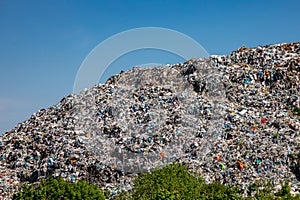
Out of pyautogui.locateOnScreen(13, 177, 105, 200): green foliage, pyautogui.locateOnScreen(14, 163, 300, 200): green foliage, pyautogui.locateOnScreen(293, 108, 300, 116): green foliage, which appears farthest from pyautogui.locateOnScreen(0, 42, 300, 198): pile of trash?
pyautogui.locateOnScreen(13, 177, 105, 200): green foliage

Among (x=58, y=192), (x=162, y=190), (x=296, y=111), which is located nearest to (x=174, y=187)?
(x=162, y=190)

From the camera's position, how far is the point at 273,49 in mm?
14977

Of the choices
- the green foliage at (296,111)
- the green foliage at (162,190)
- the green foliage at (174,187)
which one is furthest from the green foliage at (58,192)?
the green foliage at (296,111)

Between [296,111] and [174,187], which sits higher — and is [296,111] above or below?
above

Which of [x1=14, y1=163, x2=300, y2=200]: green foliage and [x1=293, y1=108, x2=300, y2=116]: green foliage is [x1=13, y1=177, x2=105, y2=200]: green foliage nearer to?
[x1=14, y1=163, x2=300, y2=200]: green foliage

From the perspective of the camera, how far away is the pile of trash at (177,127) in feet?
33.7

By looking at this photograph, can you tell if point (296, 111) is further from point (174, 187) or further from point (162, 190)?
point (162, 190)

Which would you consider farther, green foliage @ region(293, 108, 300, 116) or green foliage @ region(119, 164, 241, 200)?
green foliage @ region(293, 108, 300, 116)

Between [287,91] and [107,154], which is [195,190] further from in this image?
[287,91]

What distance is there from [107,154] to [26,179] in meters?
2.39

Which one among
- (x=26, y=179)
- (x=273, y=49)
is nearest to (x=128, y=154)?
(x=26, y=179)

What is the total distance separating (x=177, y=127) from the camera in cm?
1163

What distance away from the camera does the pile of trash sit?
10.3 m

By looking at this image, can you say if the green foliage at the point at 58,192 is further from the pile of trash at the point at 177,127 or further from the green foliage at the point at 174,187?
the pile of trash at the point at 177,127
